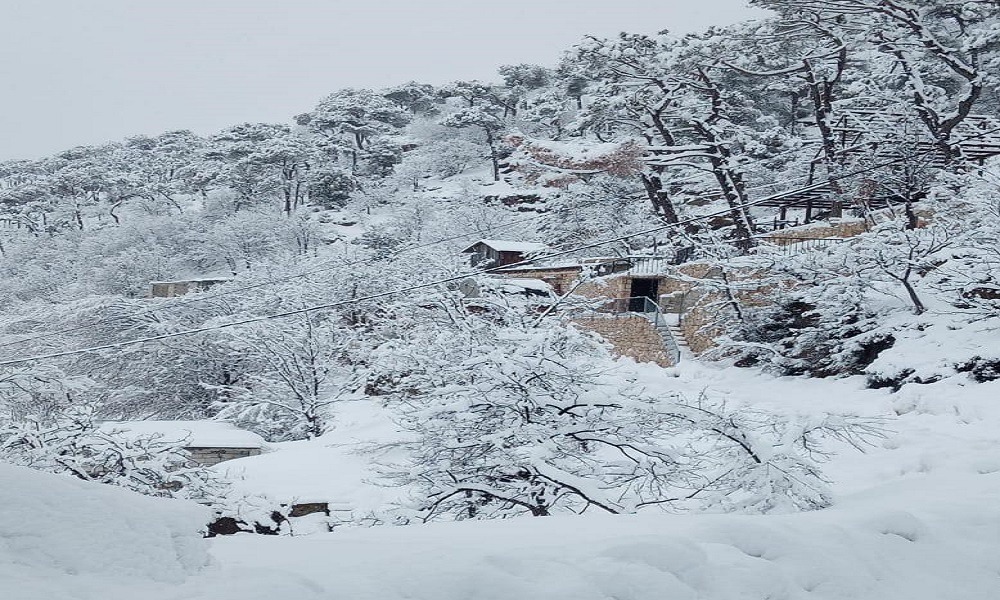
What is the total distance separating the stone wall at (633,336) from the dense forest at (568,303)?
1.26 meters

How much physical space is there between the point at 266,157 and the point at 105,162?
55.7ft

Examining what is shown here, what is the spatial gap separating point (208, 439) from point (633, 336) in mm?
9944

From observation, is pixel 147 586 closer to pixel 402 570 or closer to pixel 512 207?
pixel 402 570

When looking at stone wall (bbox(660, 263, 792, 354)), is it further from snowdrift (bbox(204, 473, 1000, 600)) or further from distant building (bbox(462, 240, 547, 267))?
snowdrift (bbox(204, 473, 1000, 600))

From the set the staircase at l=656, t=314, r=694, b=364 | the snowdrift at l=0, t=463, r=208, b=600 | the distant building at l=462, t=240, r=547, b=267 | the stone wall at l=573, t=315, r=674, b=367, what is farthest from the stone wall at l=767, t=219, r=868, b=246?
the snowdrift at l=0, t=463, r=208, b=600

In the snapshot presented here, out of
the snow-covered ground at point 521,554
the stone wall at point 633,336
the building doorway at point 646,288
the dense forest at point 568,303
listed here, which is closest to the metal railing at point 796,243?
the dense forest at point 568,303

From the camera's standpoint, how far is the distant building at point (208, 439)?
12461 millimetres

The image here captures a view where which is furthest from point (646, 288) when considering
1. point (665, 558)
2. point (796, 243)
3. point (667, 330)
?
point (665, 558)

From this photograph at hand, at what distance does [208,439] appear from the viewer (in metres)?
12.8

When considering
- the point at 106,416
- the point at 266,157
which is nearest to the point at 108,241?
the point at 266,157

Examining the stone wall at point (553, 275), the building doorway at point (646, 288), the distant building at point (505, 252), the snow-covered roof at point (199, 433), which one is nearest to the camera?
the snow-covered roof at point (199, 433)

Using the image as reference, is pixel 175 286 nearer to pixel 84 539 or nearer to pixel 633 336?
pixel 633 336

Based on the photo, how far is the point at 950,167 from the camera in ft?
44.5

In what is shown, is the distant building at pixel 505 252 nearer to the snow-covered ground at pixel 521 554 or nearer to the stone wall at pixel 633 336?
the stone wall at pixel 633 336
